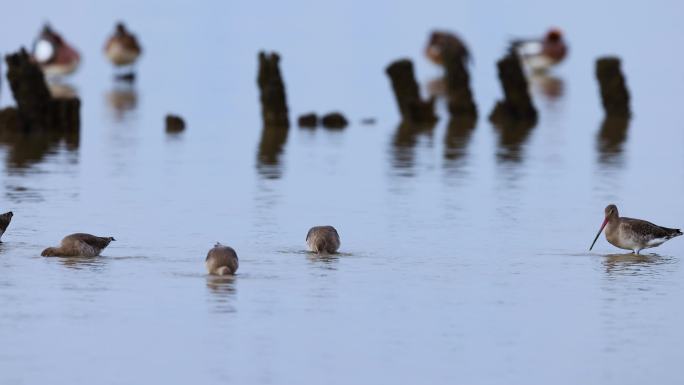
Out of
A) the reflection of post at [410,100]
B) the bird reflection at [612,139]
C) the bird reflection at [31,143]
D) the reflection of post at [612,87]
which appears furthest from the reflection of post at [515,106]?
the bird reflection at [31,143]

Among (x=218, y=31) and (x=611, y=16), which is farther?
(x=611, y=16)

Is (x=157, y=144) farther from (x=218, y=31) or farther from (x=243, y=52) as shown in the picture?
(x=218, y=31)

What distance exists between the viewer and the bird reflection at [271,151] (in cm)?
2675

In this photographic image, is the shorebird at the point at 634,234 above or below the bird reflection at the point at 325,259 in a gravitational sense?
above

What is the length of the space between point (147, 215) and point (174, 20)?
67569 millimetres

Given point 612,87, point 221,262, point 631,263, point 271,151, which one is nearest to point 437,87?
point 612,87

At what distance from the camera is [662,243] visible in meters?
18.5

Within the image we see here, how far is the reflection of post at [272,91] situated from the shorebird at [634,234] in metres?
15.9

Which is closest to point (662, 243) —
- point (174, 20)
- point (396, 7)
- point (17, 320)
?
point (17, 320)

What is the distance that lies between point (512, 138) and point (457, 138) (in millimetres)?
1078

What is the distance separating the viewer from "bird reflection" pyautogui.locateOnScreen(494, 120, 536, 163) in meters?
30.0

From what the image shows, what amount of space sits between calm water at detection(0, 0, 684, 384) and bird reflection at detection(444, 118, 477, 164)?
0.15 meters

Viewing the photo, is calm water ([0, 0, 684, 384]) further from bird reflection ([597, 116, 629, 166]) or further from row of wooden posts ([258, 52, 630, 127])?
row of wooden posts ([258, 52, 630, 127])

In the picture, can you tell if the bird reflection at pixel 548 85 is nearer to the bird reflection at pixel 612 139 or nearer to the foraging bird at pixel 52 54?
the bird reflection at pixel 612 139
